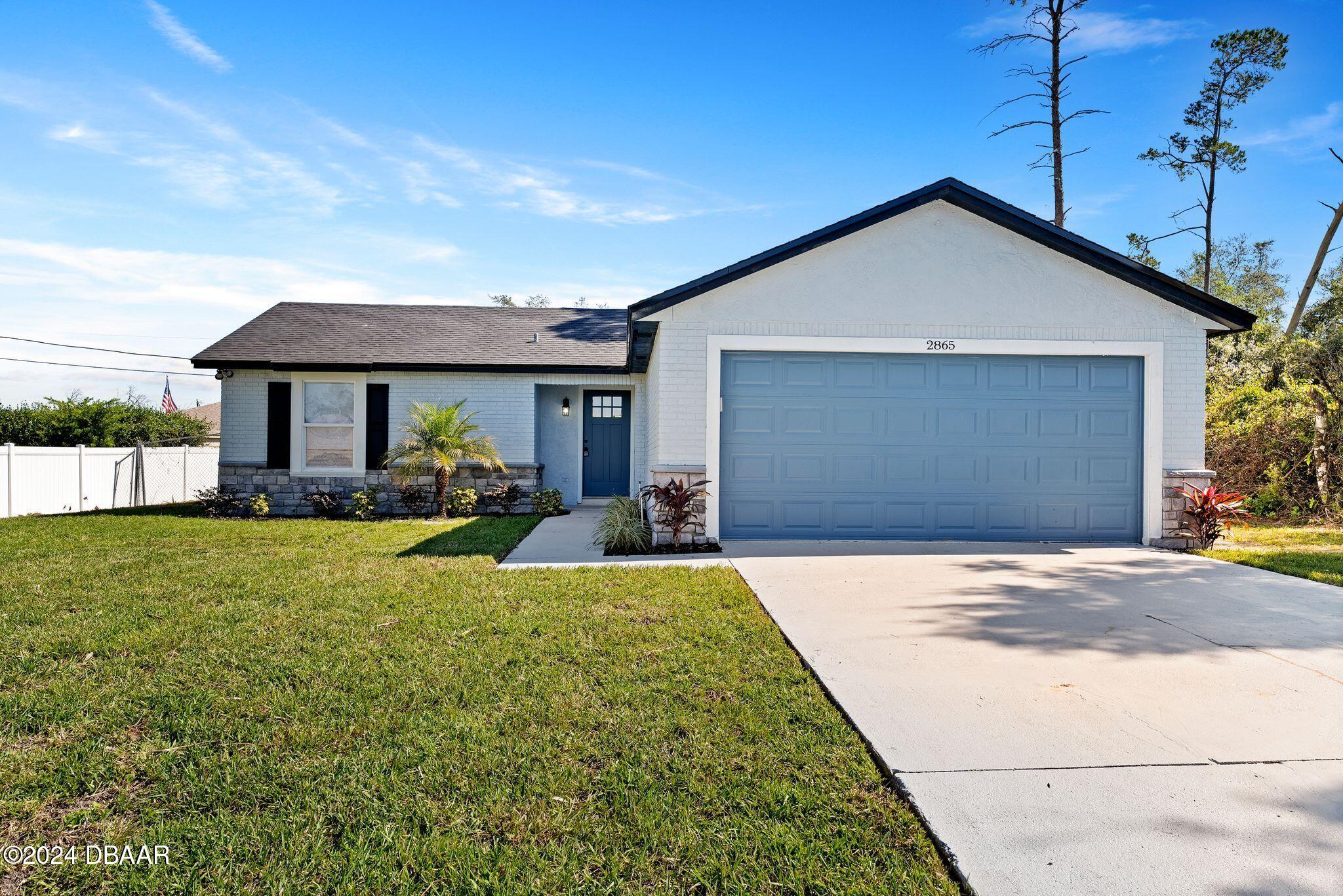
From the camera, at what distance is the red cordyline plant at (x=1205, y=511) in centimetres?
855

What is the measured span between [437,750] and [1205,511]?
9387 mm

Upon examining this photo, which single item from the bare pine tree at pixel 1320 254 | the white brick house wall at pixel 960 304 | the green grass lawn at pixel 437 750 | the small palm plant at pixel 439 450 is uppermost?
the bare pine tree at pixel 1320 254

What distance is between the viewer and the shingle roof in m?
13.1

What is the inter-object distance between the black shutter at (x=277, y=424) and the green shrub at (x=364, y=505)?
1.67 meters

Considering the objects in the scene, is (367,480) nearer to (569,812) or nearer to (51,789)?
(51,789)

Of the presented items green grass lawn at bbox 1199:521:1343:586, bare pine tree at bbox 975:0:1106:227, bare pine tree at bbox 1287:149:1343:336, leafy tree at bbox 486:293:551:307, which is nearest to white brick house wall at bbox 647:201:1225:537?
green grass lawn at bbox 1199:521:1343:586

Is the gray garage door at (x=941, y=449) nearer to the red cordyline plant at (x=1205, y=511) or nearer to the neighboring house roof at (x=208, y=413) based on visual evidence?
the red cordyline plant at (x=1205, y=511)

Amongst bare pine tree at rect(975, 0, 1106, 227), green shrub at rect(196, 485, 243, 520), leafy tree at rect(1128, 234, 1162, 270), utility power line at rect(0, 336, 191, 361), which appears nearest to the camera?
green shrub at rect(196, 485, 243, 520)

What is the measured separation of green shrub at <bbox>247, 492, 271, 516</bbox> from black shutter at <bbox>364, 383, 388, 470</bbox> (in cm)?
182

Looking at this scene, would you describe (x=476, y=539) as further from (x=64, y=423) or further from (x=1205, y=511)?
(x=64, y=423)

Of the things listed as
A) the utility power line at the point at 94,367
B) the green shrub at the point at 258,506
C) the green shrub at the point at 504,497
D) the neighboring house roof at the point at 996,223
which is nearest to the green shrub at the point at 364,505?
the green shrub at the point at 258,506

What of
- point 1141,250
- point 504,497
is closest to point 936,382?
point 504,497

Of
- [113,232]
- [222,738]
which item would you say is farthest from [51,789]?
[113,232]

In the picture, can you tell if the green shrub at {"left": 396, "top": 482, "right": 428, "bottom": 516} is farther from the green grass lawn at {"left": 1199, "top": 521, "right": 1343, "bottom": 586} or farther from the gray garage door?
the green grass lawn at {"left": 1199, "top": 521, "right": 1343, "bottom": 586}
